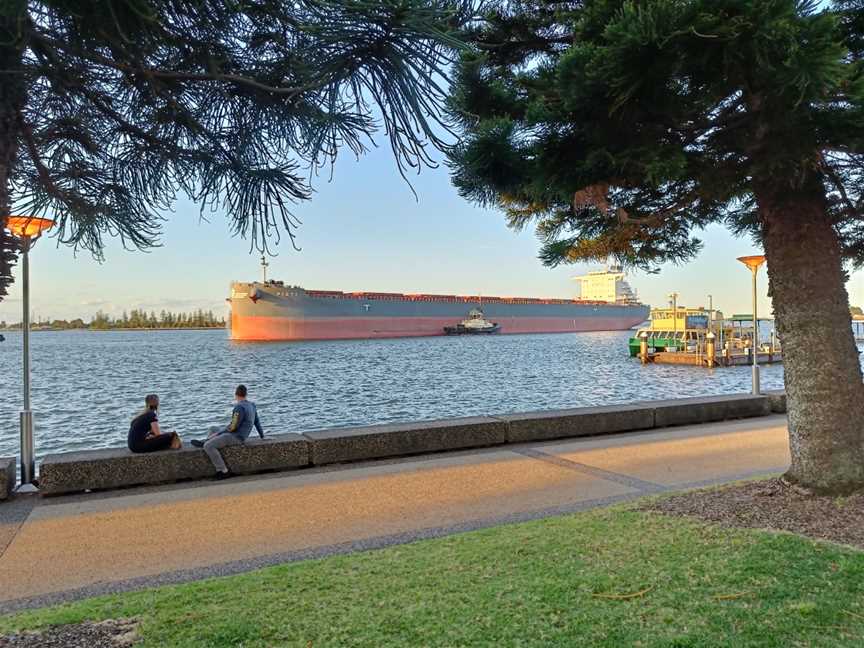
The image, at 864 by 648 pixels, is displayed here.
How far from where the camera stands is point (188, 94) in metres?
2.45

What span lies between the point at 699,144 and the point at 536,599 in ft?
10.9

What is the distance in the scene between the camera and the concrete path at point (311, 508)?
13.9 ft

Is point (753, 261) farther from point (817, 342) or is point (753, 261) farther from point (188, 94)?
point (188, 94)

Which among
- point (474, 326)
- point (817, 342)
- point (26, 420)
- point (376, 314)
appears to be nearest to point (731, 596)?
point (817, 342)

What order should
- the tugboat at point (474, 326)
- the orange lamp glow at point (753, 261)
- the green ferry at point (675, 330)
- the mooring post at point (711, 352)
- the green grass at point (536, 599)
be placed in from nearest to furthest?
the green grass at point (536, 599) < the orange lamp glow at point (753, 261) < the mooring post at point (711, 352) < the green ferry at point (675, 330) < the tugboat at point (474, 326)

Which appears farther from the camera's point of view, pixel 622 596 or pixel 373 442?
Answer: pixel 373 442

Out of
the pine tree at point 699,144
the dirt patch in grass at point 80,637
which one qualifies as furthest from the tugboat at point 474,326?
the dirt patch in grass at point 80,637

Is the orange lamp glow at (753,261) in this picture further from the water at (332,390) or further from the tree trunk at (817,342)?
the tree trunk at (817,342)

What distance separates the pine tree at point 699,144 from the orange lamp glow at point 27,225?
1.85 m

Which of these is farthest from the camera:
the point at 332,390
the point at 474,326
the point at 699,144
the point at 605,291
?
the point at 605,291

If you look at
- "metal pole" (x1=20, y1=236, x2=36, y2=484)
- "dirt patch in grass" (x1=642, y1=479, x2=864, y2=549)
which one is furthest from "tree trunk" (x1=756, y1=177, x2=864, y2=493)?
"metal pole" (x1=20, y1=236, x2=36, y2=484)

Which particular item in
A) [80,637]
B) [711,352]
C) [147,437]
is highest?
[147,437]

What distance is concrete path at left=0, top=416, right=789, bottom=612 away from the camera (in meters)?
4.24

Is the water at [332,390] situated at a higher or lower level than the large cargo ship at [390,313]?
lower
